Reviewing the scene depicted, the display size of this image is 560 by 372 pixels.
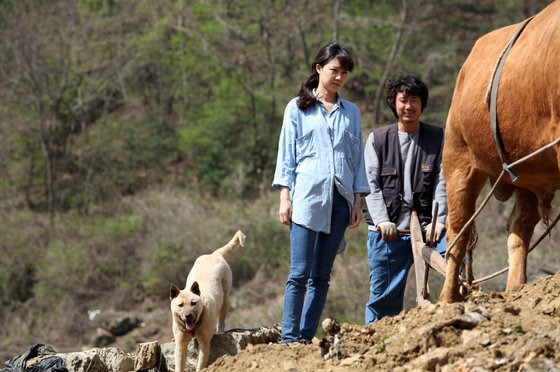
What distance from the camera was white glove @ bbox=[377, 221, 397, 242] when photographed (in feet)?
25.2

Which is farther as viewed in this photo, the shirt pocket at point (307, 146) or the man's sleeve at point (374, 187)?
the man's sleeve at point (374, 187)

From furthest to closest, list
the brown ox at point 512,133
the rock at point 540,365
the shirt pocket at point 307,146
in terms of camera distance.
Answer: the shirt pocket at point 307,146 → the brown ox at point 512,133 → the rock at point 540,365

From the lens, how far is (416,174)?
25.8 ft

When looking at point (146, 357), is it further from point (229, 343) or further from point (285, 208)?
point (285, 208)

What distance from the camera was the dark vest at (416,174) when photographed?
7.84m

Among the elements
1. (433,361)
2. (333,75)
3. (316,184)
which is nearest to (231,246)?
(316,184)

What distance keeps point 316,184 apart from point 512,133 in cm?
152

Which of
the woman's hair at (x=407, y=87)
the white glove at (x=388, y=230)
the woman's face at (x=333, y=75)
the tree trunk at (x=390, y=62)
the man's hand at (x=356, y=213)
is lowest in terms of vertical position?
the tree trunk at (x=390, y=62)

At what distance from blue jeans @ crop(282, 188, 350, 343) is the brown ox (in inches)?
32.7

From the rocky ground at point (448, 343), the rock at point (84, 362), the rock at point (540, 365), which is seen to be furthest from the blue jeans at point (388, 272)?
the rock at point (540, 365)

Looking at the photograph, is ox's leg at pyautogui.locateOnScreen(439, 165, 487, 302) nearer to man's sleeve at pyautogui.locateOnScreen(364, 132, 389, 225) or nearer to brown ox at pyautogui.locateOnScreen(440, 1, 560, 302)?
brown ox at pyautogui.locateOnScreen(440, 1, 560, 302)

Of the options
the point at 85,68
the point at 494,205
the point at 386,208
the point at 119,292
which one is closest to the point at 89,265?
the point at 119,292


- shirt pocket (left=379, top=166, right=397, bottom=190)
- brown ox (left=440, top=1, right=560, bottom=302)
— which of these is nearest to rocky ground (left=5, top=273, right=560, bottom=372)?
brown ox (left=440, top=1, right=560, bottom=302)

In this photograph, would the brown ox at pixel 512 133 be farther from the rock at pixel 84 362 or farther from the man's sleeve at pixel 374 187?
the rock at pixel 84 362
